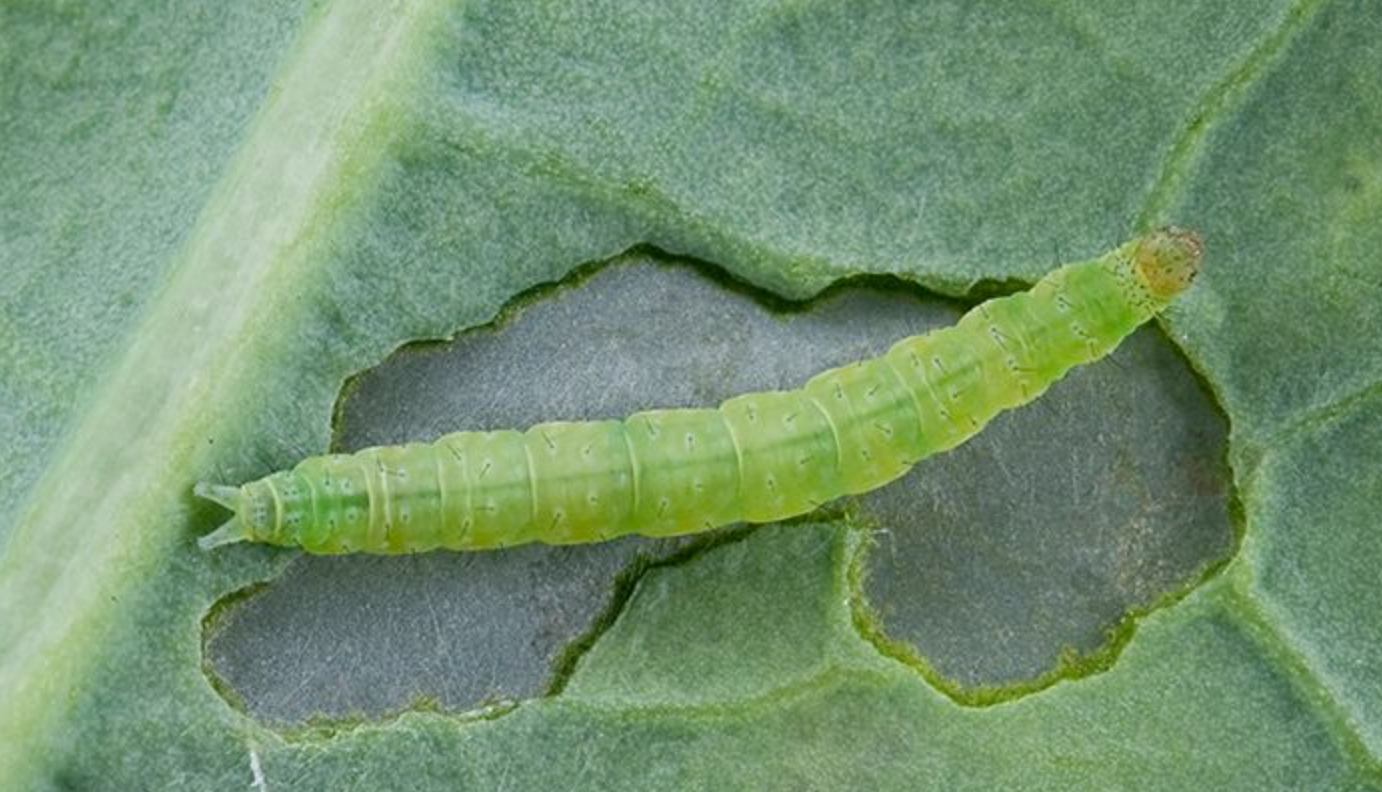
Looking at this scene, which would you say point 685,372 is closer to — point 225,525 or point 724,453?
point 724,453

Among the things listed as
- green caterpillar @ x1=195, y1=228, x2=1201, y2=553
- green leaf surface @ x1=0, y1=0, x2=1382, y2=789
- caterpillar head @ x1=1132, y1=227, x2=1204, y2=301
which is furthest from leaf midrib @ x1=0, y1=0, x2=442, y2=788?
caterpillar head @ x1=1132, y1=227, x2=1204, y2=301

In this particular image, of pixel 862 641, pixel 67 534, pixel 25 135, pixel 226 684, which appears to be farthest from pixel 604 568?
pixel 25 135

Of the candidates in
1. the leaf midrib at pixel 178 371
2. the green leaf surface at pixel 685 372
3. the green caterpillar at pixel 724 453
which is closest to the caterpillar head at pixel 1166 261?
the green caterpillar at pixel 724 453

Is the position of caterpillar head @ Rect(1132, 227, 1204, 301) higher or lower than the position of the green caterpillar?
higher

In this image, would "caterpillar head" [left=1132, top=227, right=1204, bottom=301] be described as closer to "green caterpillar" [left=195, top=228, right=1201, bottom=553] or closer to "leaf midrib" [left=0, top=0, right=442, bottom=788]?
"green caterpillar" [left=195, top=228, right=1201, bottom=553]

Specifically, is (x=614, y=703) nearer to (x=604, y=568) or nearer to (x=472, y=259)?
(x=604, y=568)

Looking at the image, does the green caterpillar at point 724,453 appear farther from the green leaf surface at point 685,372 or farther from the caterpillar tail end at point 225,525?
the green leaf surface at point 685,372
